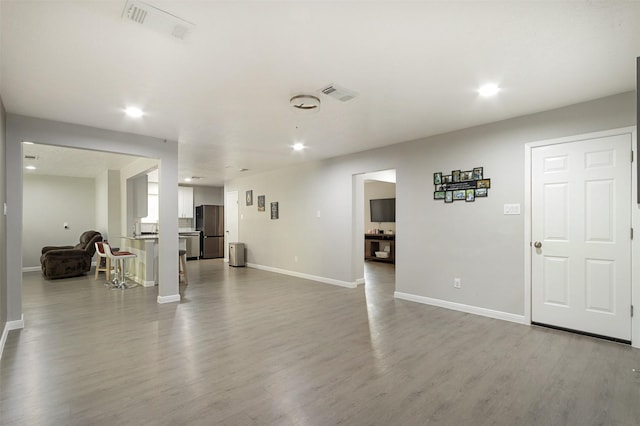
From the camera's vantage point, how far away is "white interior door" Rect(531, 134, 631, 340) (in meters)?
3.17

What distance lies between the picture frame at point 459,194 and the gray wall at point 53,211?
9.36m

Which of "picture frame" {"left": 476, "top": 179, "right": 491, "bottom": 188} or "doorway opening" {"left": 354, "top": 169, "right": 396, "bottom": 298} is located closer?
"picture frame" {"left": 476, "top": 179, "right": 491, "bottom": 188}

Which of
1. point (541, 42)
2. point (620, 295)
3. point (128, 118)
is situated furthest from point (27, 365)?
point (620, 295)

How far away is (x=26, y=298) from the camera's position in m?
5.05

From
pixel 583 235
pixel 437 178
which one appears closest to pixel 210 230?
pixel 437 178

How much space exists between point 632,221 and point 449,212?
1.82 meters

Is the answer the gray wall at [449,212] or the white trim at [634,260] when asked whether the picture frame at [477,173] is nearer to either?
the gray wall at [449,212]

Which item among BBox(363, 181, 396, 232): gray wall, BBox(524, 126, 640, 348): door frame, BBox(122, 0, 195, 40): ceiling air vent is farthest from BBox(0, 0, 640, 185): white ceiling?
BBox(363, 181, 396, 232): gray wall

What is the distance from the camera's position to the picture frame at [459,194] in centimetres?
432

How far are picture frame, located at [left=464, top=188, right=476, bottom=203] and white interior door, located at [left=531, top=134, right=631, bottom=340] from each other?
659mm

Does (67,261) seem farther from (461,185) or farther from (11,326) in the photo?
(461,185)

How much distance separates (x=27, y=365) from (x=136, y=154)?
2.75 meters

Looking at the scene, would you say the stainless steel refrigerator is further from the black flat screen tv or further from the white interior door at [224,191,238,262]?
the black flat screen tv

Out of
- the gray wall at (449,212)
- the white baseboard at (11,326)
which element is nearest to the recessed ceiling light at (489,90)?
the gray wall at (449,212)
